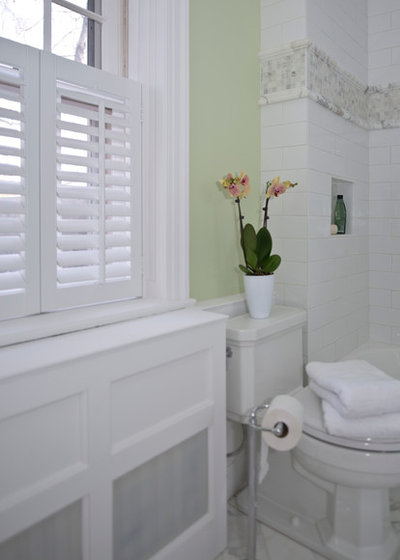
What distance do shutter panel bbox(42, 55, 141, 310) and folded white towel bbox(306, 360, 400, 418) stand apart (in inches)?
29.9

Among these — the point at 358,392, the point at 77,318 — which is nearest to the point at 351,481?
the point at 358,392

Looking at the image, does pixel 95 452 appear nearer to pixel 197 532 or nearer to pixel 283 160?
pixel 197 532

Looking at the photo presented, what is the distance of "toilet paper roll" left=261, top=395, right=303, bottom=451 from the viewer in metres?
1.33

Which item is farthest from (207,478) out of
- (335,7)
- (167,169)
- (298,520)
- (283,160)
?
(335,7)

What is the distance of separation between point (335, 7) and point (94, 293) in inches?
77.2

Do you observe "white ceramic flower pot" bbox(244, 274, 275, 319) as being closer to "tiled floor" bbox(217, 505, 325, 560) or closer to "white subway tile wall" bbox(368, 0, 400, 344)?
"tiled floor" bbox(217, 505, 325, 560)

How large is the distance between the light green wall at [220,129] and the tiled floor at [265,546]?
913 millimetres

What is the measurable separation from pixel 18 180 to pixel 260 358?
3.58 feet

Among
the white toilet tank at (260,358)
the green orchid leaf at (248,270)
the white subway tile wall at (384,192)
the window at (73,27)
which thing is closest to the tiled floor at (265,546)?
the white toilet tank at (260,358)

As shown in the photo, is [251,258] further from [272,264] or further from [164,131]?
[164,131]

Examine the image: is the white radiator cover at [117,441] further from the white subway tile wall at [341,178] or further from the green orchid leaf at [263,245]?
the white subway tile wall at [341,178]

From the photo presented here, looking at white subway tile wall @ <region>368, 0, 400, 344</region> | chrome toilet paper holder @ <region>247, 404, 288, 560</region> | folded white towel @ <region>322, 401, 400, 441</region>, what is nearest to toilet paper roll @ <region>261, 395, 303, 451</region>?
chrome toilet paper holder @ <region>247, 404, 288, 560</region>

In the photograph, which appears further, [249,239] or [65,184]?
[249,239]

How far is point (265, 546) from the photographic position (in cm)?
172
